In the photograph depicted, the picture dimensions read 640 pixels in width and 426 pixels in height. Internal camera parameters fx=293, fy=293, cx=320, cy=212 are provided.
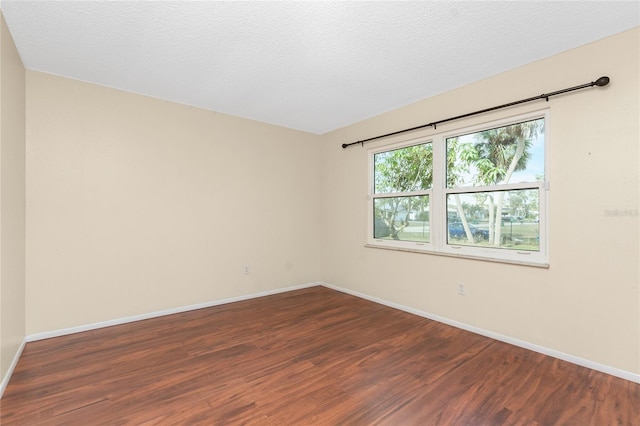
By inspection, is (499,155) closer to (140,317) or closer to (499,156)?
(499,156)

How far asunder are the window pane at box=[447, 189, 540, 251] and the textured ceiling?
123cm

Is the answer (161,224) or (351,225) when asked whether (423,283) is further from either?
(161,224)

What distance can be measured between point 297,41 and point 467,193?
232 cm

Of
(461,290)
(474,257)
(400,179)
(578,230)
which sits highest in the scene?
(400,179)

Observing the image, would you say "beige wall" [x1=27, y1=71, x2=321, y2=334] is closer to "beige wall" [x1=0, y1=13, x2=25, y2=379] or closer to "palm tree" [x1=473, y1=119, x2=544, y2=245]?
"beige wall" [x1=0, y1=13, x2=25, y2=379]

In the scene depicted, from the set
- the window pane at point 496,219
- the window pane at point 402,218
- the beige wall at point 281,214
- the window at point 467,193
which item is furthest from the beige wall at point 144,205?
the window pane at point 496,219

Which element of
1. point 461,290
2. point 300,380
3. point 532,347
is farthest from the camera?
point 461,290


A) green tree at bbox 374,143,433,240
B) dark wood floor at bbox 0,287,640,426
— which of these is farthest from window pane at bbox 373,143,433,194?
dark wood floor at bbox 0,287,640,426

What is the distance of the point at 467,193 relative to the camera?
3.23 metres

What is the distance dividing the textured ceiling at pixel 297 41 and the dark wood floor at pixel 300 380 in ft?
8.48

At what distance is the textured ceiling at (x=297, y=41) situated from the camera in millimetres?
1987

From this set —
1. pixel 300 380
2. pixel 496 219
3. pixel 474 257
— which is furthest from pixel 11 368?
pixel 496 219

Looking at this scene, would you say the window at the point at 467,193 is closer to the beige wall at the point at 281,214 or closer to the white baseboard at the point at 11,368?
the beige wall at the point at 281,214

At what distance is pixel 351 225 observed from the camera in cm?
454
